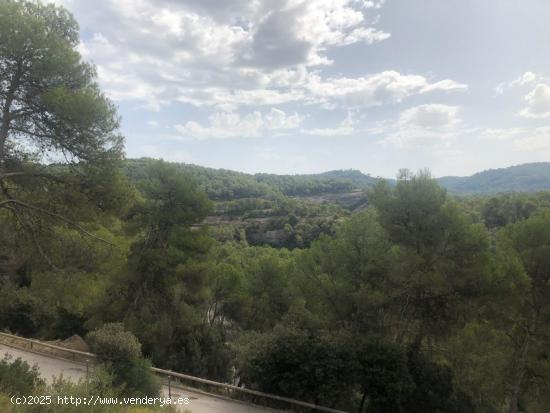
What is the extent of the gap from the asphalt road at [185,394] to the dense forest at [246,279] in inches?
45.4

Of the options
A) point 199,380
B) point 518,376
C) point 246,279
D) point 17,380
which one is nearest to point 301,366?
point 199,380

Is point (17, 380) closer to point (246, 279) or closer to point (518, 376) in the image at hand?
point (518, 376)

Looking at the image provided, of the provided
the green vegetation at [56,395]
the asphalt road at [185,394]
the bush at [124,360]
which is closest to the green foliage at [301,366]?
the asphalt road at [185,394]

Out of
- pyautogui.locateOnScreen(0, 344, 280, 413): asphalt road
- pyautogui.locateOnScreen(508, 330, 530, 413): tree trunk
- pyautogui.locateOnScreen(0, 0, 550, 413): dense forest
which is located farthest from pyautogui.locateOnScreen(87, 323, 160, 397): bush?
pyautogui.locateOnScreen(508, 330, 530, 413): tree trunk

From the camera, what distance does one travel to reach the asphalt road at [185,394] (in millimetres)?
11516

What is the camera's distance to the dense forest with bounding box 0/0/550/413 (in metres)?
9.13

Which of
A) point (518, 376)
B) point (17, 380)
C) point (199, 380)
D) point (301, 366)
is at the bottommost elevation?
point (518, 376)

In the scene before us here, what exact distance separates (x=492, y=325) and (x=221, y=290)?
12.7 metres

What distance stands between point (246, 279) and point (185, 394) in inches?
373

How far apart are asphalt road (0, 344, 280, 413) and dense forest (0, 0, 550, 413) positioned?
115 cm

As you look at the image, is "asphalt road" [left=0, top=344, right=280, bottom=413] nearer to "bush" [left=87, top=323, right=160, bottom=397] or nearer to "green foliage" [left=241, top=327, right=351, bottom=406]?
"green foliage" [left=241, top=327, right=351, bottom=406]

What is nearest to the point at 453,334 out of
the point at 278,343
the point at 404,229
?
the point at 404,229

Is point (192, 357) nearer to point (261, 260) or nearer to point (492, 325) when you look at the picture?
point (261, 260)

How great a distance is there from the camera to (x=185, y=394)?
1235 centimetres
